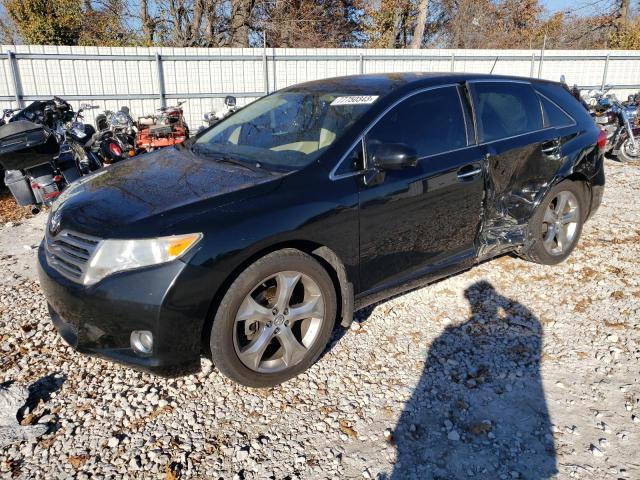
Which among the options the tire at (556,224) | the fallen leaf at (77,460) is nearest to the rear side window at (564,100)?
the tire at (556,224)

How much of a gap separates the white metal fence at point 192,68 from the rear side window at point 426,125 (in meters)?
9.53

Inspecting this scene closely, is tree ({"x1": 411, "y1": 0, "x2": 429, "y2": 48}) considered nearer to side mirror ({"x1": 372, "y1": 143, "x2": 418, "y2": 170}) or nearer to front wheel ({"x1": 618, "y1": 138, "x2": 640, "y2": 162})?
front wheel ({"x1": 618, "y1": 138, "x2": 640, "y2": 162})

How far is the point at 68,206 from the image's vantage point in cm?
292

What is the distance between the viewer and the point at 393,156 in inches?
116

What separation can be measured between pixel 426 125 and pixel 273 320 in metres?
1.75

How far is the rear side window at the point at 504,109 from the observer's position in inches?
150

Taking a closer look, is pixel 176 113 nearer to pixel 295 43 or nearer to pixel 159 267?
pixel 159 267

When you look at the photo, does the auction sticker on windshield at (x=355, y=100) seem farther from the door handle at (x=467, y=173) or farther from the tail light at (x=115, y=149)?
the tail light at (x=115, y=149)

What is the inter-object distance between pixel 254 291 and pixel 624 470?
200cm

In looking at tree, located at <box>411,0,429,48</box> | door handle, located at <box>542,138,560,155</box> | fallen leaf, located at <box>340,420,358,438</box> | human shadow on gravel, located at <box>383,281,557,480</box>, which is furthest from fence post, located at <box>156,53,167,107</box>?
tree, located at <box>411,0,429,48</box>

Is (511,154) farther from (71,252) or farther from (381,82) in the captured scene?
(71,252)

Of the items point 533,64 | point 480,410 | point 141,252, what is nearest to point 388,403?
point 480,410

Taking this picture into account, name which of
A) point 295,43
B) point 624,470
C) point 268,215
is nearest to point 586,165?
point 624,470

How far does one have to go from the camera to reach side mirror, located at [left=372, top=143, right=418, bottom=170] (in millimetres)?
2959
